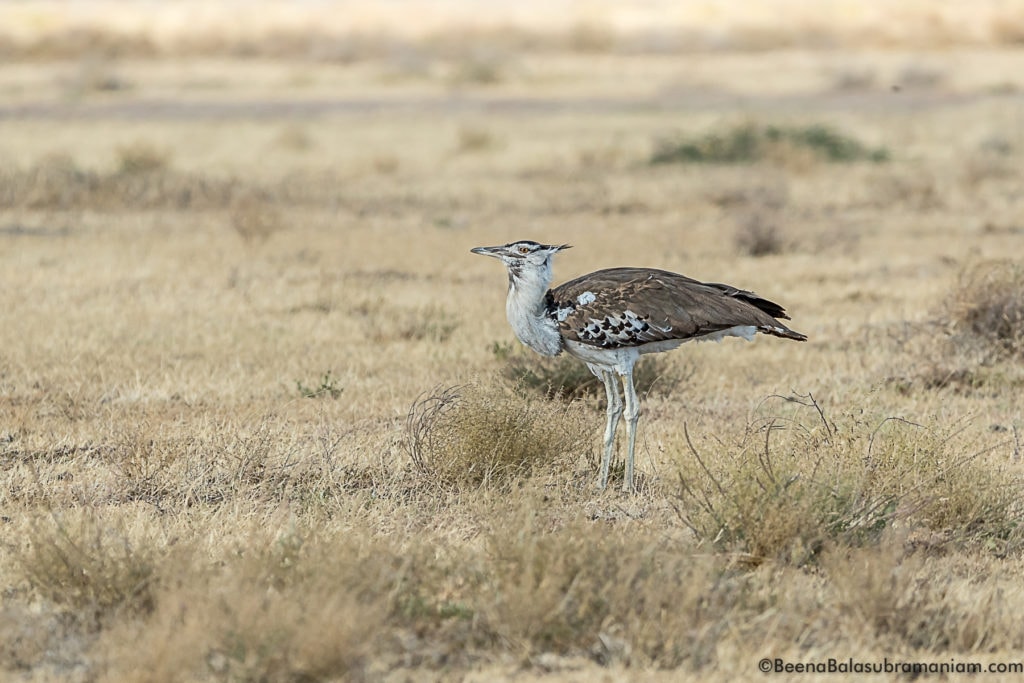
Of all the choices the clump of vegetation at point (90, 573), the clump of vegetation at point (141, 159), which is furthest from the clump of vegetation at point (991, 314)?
the clump of vegetation at point (141, 159)

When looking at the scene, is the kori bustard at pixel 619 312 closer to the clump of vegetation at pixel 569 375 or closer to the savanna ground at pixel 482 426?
the savanna ground at pixel 482 426

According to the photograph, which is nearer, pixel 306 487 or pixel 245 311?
pixel 306 487

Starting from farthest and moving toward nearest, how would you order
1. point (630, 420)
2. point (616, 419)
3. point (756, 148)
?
1. point (756, 148)
2. point (616, 419)
3. point (630, 420)

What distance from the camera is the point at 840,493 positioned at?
235 inches

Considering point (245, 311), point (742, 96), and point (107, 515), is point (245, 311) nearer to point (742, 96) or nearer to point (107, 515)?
point (107, 515)

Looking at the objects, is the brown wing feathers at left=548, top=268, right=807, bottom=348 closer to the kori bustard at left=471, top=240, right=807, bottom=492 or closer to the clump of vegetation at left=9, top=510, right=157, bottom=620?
the kori bustard at left=471, top=240, right=807, bottom=492

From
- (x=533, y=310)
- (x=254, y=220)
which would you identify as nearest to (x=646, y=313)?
(x=533, y=310)

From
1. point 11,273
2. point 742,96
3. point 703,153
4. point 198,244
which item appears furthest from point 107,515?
point 742,96

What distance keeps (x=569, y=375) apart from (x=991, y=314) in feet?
11.2

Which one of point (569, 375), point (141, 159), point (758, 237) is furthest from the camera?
point (141, 159)

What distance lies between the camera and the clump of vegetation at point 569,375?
8719 mm

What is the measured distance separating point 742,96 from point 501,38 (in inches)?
1983

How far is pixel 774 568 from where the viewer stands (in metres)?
5.65

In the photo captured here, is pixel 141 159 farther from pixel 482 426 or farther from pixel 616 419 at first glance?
pixel 482 426
